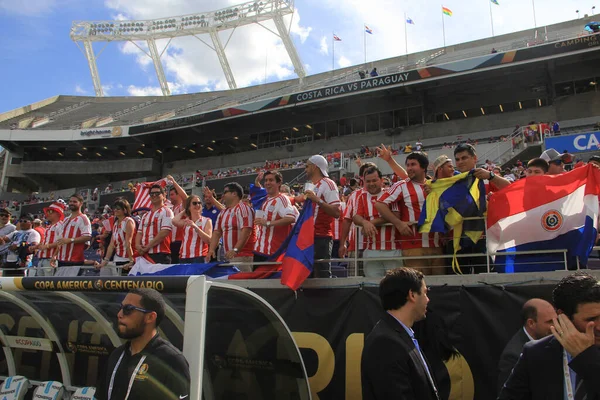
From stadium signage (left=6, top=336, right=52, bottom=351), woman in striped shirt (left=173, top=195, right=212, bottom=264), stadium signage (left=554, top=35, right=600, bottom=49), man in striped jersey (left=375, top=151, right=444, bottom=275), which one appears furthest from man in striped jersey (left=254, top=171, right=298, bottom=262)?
stadium signage (left=554, top=35, right=600, bottom=49)

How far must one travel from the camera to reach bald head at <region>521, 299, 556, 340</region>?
A: 355cm

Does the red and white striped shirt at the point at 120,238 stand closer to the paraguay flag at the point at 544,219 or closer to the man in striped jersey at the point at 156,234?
the man in striped jersey at the point at 156,234

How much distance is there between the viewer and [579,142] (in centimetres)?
1716

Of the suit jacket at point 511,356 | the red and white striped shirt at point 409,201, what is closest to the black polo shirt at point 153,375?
the suit jacket at point 511,356

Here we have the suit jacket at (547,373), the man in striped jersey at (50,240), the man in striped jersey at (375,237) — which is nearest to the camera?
the suit jacket at (547,373)

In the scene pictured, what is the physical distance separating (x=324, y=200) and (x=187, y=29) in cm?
4639

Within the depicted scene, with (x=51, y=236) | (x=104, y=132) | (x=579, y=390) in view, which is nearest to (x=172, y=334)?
(x=579, y=390)

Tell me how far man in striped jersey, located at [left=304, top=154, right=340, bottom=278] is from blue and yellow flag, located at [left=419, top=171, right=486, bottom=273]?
1.12 meters

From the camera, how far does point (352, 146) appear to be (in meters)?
32.6

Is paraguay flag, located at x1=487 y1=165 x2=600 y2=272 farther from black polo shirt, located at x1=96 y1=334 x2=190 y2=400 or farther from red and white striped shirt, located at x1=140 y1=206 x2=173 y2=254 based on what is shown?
red and white striped shirt, located at x1=140 y1=206 x2=173 y2=254

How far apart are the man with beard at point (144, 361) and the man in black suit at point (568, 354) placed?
177 cm

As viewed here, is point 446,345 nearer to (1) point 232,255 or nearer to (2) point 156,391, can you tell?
(2) point 156,391

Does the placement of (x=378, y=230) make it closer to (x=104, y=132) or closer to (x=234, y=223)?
(x=234, y=223)

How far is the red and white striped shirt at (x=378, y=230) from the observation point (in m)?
5.30
